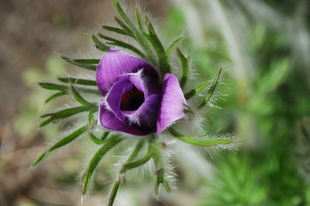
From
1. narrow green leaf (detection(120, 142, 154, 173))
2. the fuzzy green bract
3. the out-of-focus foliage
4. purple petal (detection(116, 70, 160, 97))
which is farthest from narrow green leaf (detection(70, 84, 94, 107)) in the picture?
the out-of-focus foliage

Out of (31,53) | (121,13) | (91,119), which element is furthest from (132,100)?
(31,53)

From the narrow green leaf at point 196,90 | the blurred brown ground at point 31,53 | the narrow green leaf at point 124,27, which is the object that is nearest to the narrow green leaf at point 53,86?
the narrow green leaf at point 124,27

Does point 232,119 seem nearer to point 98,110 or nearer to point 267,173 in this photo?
point 267,173

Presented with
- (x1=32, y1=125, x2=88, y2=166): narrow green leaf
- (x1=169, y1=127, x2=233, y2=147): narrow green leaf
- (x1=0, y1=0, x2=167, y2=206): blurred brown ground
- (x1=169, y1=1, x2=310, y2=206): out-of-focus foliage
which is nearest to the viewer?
(x1=169, y1=127, x2=233, y2=147): narrow green leaf

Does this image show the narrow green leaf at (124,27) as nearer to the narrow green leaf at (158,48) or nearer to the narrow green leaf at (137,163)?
the narrow green leaf at (158,48)

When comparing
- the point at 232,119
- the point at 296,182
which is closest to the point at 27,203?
the point at 232,119

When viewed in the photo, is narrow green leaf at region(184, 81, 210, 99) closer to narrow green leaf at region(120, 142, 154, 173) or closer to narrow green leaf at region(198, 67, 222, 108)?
narrow green leaf at region(198, 67, 222, 108)
